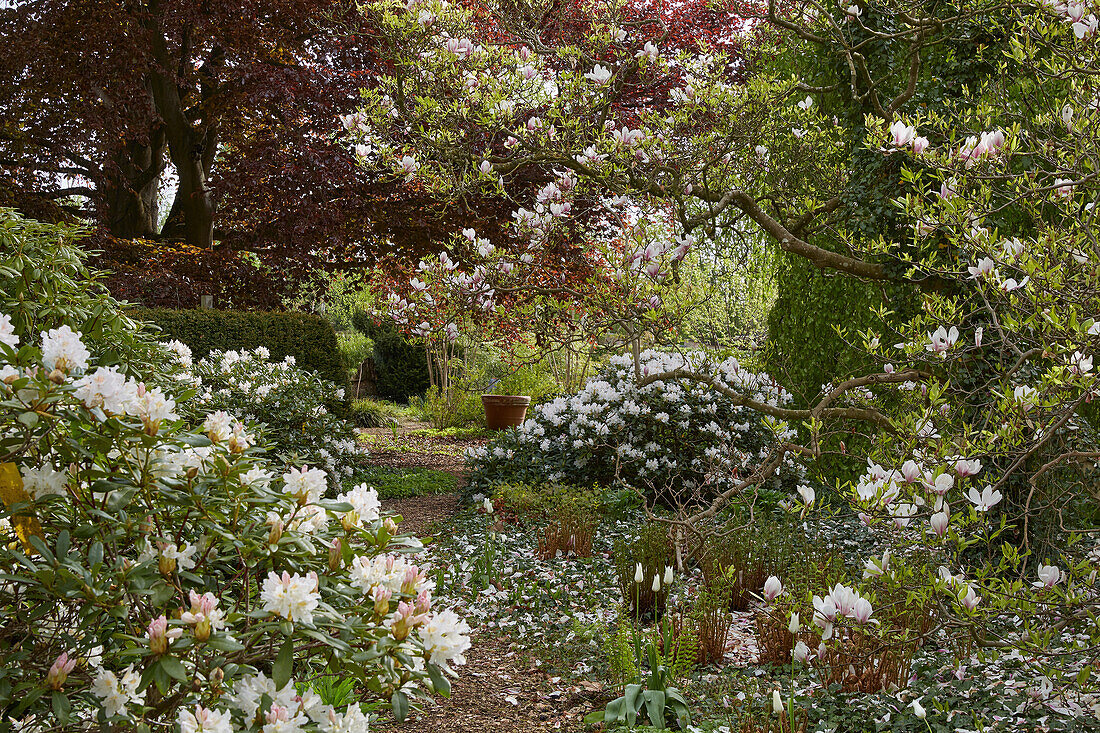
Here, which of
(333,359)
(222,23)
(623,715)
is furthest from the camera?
(333,359)

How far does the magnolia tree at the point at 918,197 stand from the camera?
203 centimetres

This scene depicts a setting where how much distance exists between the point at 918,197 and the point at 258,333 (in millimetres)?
6678

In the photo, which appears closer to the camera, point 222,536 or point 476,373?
point 222,536

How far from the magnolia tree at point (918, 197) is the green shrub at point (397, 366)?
1069 centimetres

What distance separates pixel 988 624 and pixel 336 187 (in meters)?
6.77

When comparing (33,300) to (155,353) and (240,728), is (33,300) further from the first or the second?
(240,728)

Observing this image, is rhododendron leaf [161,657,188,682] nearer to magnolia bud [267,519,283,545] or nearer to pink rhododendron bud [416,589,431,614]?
magnolia bud [267,519,283,545]

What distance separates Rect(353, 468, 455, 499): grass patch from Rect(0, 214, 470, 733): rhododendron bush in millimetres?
5308

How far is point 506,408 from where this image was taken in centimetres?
1098

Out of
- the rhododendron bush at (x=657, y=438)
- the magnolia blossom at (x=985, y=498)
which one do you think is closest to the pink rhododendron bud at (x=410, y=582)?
the magnolia blossom at (x=985, y=498)

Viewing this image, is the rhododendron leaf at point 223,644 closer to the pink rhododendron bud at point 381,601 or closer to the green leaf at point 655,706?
the pink rhododendron bud at point 381,601

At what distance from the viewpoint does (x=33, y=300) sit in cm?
178

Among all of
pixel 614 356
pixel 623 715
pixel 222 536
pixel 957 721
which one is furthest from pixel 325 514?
pixel 614 356

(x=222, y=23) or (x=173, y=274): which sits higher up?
(x=222, y=23)
